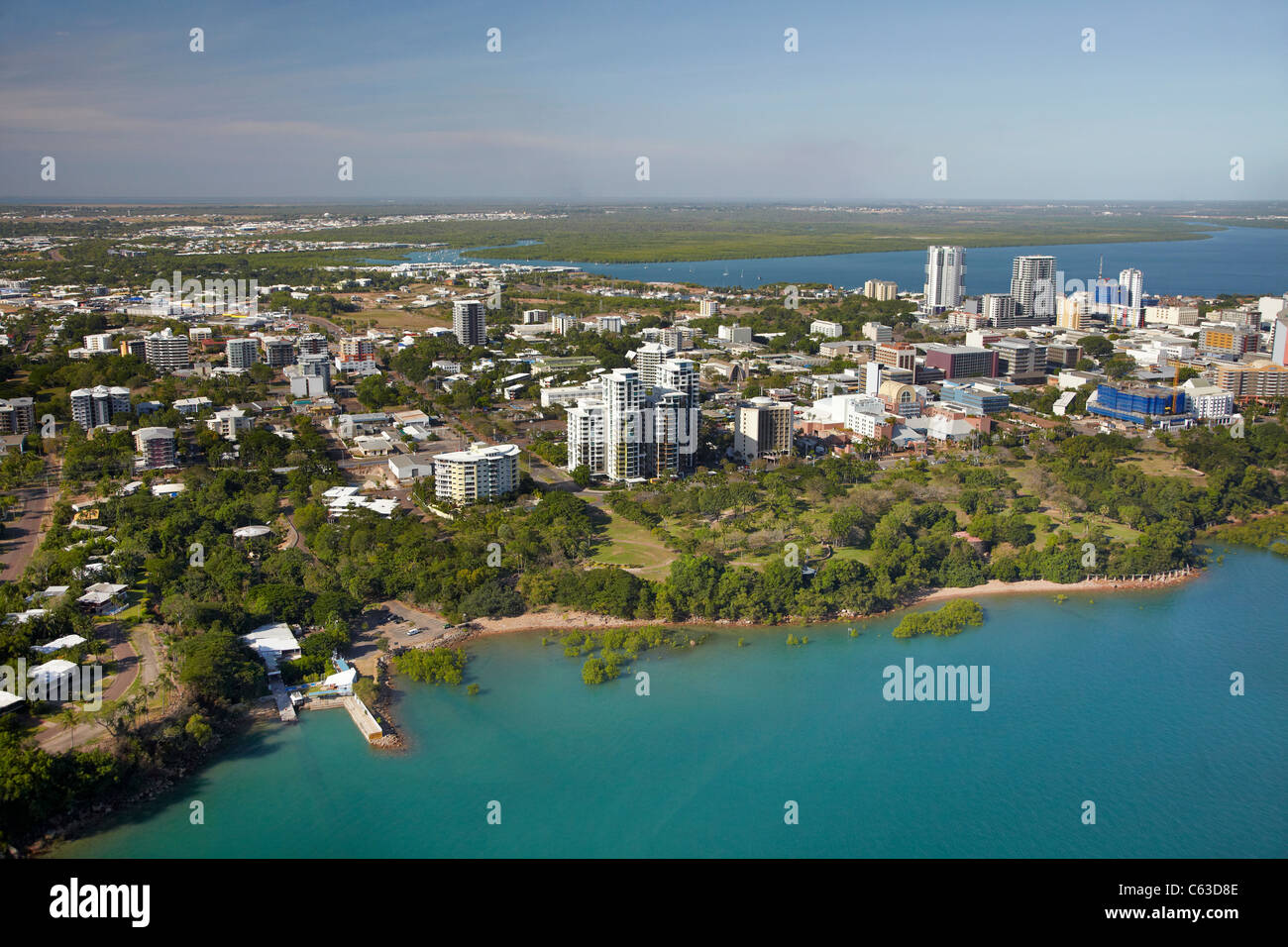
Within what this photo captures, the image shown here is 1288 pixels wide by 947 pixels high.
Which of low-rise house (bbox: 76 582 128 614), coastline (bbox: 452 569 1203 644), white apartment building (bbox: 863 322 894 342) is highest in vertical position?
white apartment building (bbox: 863 322 894 342)

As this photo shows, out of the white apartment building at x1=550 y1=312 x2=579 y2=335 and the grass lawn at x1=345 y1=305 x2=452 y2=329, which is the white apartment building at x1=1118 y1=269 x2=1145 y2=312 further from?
the grass lawn at x1=345 y1=305 x2=452 y2=329

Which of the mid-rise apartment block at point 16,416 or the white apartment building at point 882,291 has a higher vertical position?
the white apartment building at point 882,291

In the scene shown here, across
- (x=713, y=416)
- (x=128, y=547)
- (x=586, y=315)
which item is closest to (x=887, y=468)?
(x=713, y=416)

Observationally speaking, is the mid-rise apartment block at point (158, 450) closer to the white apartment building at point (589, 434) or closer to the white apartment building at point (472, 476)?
the white apartment building at point (472, 476)

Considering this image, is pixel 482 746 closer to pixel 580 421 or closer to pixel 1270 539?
pixel 580 421

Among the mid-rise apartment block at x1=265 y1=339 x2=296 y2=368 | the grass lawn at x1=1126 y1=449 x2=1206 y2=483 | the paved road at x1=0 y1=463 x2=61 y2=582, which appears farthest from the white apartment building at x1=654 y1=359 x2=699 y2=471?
the mid-rise apartment block at x1=265 y1=339 x2=296 y2=368

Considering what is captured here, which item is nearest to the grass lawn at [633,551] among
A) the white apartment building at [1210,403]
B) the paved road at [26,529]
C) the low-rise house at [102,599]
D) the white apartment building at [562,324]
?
the low-rise house at [102,599]
